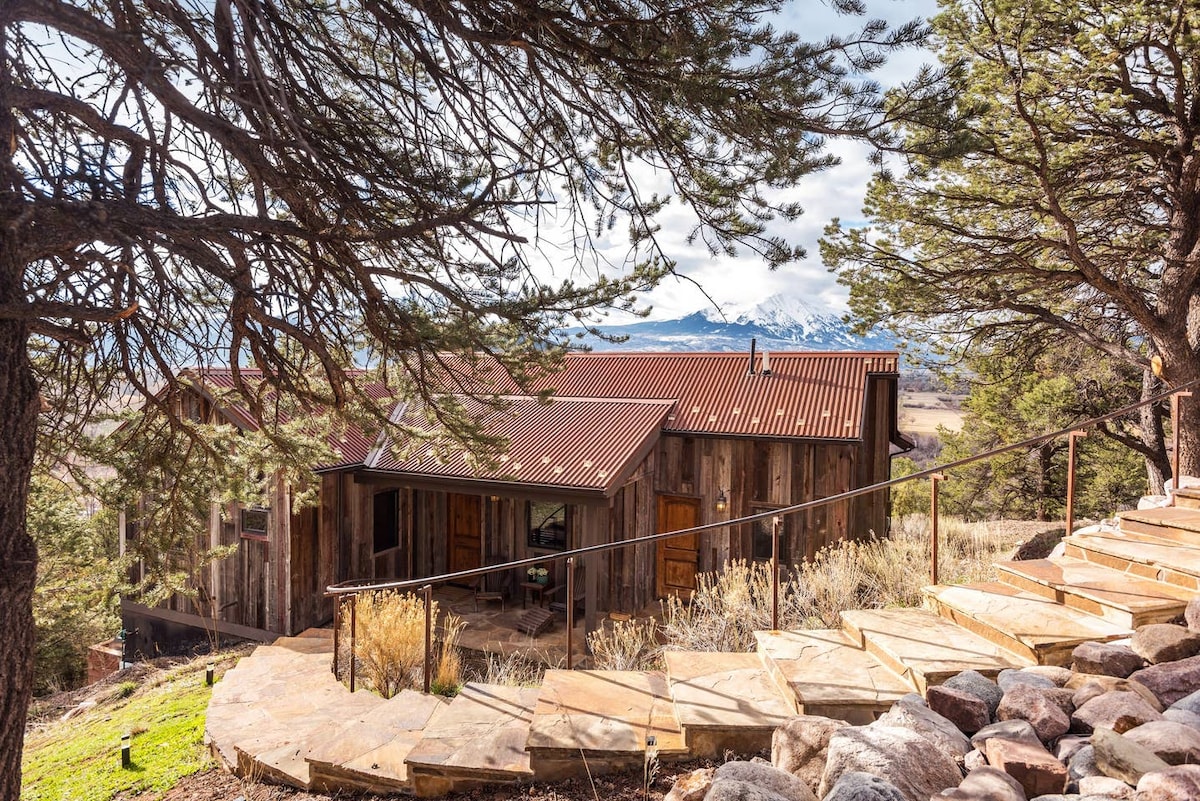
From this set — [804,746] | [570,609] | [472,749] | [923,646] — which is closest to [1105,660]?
[923,646]

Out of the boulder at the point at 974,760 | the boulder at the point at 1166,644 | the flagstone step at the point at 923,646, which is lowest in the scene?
the boulder at the point at 974,760

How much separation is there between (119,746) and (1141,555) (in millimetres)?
9240

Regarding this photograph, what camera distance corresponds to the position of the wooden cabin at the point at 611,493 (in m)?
10.7

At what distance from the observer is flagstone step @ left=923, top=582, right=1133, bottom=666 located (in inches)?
147

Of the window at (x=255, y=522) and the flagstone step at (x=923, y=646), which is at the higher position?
the flagstone step at (x=923, y=646)

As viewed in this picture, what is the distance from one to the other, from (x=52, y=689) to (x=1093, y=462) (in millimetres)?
24516

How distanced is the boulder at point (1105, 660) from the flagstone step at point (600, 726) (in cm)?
221

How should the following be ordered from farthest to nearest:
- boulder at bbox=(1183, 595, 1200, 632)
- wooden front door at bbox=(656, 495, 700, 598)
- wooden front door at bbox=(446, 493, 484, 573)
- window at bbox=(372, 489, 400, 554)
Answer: wooden front door at bbox=(446, 493, 484, 573) → window at bbox=(372, 489, 400, 554) → wooden front door at bbox=(656, 495, 700, 598) → boulder at bbox=(1183, 595, 1200, 632)

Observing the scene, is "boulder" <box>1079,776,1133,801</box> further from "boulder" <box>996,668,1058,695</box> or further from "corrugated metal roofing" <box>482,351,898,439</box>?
"corrugated metal roofing" <box>482,351,898,439</box>

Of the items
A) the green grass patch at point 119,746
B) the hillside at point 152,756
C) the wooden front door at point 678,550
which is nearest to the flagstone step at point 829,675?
the hillside at point 152,756

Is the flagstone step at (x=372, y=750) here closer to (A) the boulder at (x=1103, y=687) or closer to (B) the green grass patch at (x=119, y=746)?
(B) the green grass patch at (x=119, y=746)

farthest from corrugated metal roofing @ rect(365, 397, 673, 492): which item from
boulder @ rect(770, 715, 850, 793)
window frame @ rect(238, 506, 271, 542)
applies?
boulder @ rect(770, 715, 850, 793)

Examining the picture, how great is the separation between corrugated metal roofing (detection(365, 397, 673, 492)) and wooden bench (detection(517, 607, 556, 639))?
245cm

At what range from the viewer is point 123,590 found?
6395 mm
